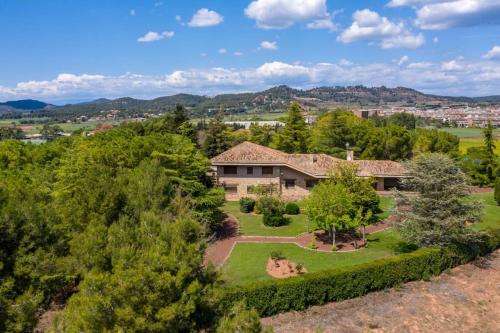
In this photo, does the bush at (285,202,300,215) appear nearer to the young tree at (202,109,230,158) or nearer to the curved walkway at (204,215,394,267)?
the curved walkway at (204,215,394,267)

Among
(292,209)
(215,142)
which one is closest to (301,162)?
(292,209)

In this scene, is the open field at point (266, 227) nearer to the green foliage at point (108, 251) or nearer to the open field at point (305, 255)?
the open field at point (305, 255)

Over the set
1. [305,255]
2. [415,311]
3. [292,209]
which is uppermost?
[292,209]

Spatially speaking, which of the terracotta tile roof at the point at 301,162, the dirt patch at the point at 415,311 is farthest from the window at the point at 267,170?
the dirt patch at the point at 415,311

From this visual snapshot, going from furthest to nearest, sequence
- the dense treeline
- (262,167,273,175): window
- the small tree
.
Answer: (262,167,273,175): window → the small tree → the dense treeline

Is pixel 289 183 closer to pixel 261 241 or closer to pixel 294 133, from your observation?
pixel 261 241

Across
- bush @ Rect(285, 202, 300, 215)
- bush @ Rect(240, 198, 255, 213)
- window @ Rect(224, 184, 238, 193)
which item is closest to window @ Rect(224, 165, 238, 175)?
window @ Rect(224, 184, 238, 193)

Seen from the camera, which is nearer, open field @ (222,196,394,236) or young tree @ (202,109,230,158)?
open field @ (222,196,394,236)
